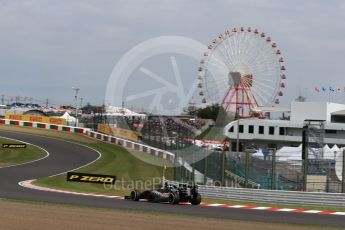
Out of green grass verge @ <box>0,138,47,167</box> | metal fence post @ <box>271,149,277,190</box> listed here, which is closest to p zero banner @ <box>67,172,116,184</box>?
metal fence post @ <box>271,149,277,190</box>

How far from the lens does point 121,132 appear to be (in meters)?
66.2

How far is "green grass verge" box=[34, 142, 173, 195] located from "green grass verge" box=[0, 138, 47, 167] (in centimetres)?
507

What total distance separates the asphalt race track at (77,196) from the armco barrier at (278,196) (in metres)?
3.10

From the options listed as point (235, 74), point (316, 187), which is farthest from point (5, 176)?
point (235, 74)

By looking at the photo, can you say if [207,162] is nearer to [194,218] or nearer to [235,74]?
[194,218]

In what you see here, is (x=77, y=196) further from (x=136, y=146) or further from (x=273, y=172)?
(x=136, y=146)

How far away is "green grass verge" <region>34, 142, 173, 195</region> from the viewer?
28.4 m

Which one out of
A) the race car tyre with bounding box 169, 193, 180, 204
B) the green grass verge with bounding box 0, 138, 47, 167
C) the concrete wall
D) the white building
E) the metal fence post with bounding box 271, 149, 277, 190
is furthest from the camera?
the concrete wall

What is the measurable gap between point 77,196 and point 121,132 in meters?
43.6

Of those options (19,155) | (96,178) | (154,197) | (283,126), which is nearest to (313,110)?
(283,126)

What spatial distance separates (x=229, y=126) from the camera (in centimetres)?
9088

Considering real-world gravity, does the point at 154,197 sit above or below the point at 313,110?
below

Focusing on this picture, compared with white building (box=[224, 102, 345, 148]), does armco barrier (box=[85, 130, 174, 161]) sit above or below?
below

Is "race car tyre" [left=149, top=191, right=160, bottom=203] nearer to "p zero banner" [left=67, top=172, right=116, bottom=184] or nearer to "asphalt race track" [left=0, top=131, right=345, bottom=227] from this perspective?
"asphalt race track" [left=0, top=131, right=345, bottom=227]
